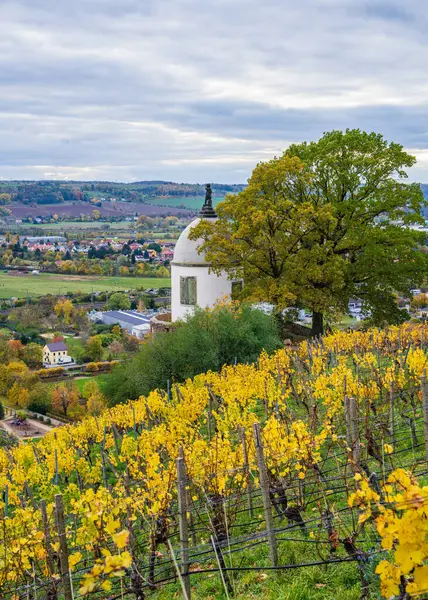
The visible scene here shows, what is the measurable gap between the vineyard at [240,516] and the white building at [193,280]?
45.2ft

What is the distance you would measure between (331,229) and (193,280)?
6843mm

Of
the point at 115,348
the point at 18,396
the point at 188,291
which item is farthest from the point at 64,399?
the point at 188,291

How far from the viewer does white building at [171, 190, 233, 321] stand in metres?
28.2

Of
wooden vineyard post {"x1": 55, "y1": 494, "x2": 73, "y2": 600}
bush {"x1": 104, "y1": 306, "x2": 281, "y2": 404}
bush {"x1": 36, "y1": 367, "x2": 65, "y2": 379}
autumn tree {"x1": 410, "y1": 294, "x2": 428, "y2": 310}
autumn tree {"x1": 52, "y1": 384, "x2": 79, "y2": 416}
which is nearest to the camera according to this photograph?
wooden vineyard post {"x1": 55, "y1": 494, "x2": 73, "y2": 600}

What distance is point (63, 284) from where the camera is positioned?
13962cm

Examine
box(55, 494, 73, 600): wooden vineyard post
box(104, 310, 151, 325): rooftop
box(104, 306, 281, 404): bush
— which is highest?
box(55, 494, 73, 600): wooden vineyard post

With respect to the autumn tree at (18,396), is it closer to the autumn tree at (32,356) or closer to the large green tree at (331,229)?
the autumn tree at (32,356)

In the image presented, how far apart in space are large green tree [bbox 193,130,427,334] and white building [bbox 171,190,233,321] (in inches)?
92.0

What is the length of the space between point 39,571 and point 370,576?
444 cm

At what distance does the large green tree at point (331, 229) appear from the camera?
79.7 feet

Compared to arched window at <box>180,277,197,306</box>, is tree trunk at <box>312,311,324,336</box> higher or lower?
lower

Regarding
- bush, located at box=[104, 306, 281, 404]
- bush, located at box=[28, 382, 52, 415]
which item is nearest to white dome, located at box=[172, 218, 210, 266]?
bush, located at box=[104, 306, 281, 404]

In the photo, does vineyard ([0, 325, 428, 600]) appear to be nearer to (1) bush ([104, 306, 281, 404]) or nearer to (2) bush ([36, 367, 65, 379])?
(1) bush ([104, 306, 281, 404])

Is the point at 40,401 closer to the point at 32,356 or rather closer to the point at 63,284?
the point at 32,356
